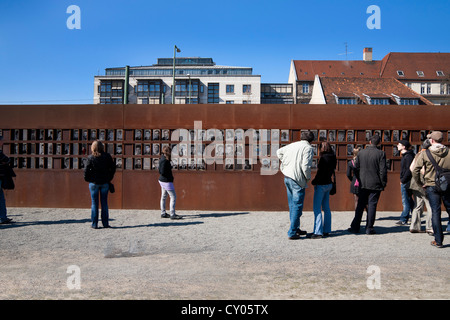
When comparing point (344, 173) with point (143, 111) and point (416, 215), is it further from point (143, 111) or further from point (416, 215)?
point (143, 111)

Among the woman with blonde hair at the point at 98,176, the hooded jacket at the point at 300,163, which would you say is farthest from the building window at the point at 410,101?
the woman with blonde hair at the point at 98,176

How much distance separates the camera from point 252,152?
9492 mm

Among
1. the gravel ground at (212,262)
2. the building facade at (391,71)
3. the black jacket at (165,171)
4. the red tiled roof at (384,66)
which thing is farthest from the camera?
the red tiled roof at (384,66)

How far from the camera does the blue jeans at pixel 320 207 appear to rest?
6.36m

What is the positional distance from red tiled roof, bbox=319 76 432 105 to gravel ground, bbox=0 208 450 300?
131ft

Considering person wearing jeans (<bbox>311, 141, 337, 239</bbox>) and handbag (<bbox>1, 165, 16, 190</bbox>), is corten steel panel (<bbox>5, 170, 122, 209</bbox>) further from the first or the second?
person wearing jeans (<bbox>311, 141, 337, 239</bbox>)

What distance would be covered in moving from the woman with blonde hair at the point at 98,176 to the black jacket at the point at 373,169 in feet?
16.1

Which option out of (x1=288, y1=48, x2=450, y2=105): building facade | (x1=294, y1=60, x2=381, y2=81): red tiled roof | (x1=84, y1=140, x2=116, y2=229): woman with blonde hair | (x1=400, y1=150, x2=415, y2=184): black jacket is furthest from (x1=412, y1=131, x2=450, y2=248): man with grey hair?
(x1=294, y1=60, x2=381, y2=81): red tiled roof

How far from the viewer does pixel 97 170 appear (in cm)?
714

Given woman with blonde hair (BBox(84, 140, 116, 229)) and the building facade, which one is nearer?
woman with blonde hair (BBox(84, 140, 116, 229))

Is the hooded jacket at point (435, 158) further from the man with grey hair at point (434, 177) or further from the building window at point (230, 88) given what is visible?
the building window at point (230, 88)

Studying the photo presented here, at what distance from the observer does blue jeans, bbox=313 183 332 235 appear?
20.9 feet

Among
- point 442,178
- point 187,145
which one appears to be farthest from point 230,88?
point 442,178
